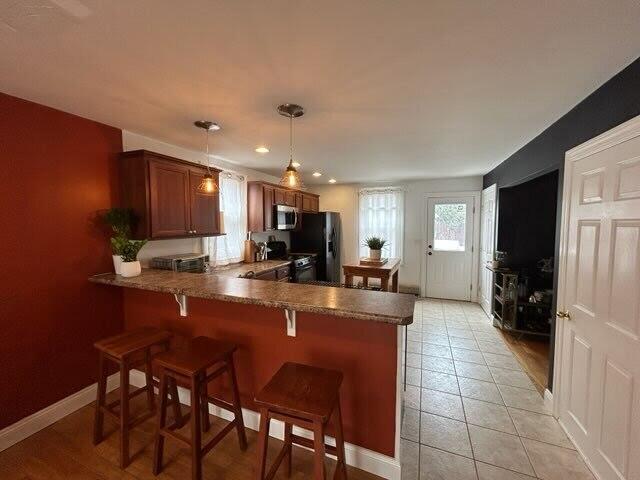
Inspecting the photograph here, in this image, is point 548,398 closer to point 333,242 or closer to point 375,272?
point 375,272

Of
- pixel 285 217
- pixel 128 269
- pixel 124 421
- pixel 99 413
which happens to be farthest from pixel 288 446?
pixel 285 217

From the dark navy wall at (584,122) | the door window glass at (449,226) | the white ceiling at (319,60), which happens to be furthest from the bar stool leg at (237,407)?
the door window glass at (449,226)

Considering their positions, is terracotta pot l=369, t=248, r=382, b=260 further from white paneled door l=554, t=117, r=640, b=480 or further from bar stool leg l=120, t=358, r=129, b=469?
bar stool leg l=120, t=358, r=129, b=469

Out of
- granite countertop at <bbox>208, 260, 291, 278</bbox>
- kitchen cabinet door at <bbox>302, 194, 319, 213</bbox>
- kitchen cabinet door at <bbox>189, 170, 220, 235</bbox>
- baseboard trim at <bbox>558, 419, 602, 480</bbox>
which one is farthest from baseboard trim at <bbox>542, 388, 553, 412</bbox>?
kitchen cabinet door at <bbox>302, 194, 319, 213</bbox>

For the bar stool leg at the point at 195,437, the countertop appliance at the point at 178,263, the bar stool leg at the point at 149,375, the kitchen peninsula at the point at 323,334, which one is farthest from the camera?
the countertop appliance at the point at 178,263

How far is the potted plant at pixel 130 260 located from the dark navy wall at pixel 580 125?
11.3 feet

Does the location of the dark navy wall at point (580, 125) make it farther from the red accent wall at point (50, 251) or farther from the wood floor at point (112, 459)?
the red accent wall at point (50, 251)

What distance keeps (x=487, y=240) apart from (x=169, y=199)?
4.68 meters

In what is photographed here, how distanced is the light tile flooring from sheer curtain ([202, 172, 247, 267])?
267 centimetres

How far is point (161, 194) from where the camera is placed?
254 cm

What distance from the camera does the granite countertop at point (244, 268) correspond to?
3.32 meters

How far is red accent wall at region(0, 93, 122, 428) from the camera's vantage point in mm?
1871

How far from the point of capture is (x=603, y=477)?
5.22ft

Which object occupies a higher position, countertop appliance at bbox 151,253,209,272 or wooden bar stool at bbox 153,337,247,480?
countertop appliance at bbox 151,253,209,272
